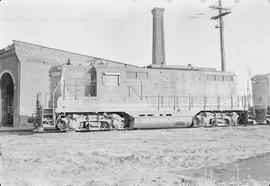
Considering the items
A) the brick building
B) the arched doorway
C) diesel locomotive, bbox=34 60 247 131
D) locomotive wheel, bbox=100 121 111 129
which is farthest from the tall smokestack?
locomotive wheel, bbox=100 121 111 129

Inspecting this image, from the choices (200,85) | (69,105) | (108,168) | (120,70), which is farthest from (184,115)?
(108,168)

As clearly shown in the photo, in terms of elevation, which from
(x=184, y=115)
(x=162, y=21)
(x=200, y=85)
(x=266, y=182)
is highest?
(x=162, y=21)

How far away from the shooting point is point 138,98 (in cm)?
1583

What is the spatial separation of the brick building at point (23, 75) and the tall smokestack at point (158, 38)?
8.90m

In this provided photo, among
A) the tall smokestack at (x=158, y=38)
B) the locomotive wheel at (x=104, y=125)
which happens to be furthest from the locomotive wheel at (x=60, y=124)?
the tall smokestack at (x=158, y=38)

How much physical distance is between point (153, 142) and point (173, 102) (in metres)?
6.07

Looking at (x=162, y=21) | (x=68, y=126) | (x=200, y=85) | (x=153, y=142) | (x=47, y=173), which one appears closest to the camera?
(x=47, y=173)

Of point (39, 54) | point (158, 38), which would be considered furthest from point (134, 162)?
point (158, 38)

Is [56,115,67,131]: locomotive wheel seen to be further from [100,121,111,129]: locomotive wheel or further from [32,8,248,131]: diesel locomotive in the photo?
[100,121,111,129]: locomotive wheel

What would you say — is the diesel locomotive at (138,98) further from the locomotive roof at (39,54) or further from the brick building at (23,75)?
the brick building at (23,75)

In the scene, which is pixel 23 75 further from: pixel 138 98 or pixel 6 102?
pixel 138 98

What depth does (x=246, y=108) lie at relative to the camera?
18.0 metres

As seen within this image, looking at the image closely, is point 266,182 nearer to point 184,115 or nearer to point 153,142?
point 153,142

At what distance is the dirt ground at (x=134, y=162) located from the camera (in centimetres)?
589
